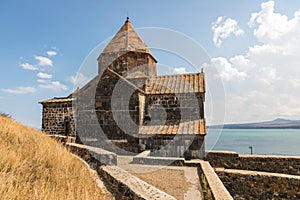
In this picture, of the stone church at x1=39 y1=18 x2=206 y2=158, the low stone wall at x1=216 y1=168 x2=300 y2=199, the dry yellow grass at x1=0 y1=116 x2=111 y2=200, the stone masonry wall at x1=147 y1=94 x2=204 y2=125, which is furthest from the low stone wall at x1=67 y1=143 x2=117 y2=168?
the stone masonry wall at x1=147 y1=94 x2=204 y2=125

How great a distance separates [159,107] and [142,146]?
2.53 meters

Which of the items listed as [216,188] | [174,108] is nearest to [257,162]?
[174,108]

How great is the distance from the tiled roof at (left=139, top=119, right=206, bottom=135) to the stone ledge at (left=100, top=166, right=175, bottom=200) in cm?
496

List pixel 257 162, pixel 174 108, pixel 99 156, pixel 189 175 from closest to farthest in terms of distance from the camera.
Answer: pixel 99 156 → pixel 189 175 → pixel 257 162 → pixel 174 108

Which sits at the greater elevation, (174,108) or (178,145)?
(174,108)

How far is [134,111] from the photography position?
9352 mm

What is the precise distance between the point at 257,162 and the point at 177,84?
580cm

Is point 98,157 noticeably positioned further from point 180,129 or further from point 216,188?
point 180,129

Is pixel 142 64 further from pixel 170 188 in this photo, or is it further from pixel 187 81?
pixel 170 188

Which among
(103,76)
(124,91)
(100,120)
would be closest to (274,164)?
(124,91)

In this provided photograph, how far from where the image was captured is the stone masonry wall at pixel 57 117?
11.5m

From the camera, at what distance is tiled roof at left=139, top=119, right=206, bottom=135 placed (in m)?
8.83

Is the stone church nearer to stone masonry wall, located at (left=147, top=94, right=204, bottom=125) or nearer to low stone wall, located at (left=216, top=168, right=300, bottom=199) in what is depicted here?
stone masonry wall, located at (left=147, top=94, right=204, bottom=125)

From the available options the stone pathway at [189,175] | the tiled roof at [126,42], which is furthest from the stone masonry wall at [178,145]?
the tiled roof at [126,42]
